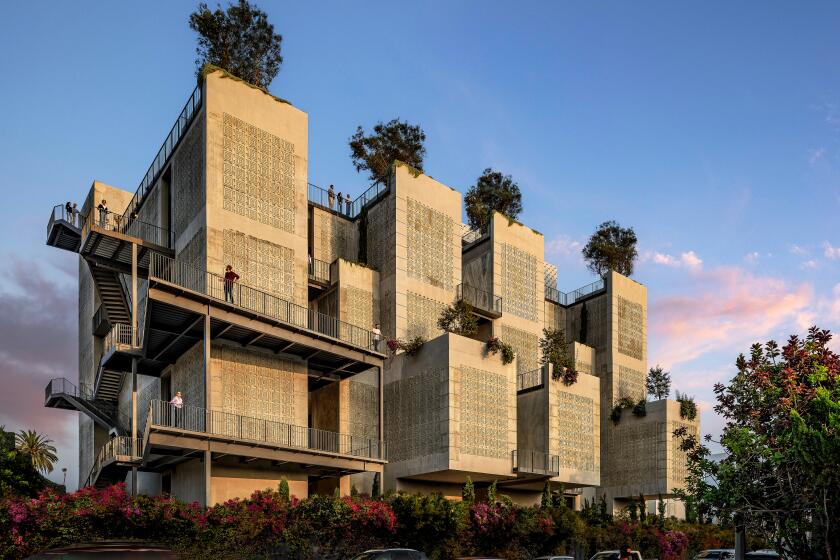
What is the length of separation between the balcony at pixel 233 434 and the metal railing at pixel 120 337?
2615 mm

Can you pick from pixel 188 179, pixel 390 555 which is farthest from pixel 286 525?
pixel 188 179

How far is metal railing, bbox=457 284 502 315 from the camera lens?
153ft

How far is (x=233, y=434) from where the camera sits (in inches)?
1267

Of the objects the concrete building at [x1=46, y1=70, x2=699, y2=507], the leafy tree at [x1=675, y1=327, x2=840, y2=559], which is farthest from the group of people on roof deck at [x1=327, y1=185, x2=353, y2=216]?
the leafy tree at [x1=675, y1=327, x2=840, y2=559]

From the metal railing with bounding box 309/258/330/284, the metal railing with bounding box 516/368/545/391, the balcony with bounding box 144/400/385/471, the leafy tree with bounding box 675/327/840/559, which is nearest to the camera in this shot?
the leafy tree with bounding box 675/327/840/559

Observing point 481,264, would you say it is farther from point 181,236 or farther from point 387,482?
point 181,236

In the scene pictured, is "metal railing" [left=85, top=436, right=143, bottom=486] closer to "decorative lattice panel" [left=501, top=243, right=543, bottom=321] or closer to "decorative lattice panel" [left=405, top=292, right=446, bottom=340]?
"decorative lattice panel" [left=405, top=292, right=446, bottom=340]

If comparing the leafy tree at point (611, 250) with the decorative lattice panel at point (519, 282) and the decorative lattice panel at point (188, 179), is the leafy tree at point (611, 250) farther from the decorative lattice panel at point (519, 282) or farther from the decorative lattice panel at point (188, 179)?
the decorative lattice panel at point (188, 179)

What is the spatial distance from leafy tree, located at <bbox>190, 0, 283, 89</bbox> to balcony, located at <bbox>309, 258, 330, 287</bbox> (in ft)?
30.6

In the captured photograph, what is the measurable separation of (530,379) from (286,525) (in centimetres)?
2290

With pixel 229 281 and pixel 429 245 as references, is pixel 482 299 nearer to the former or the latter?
pixel 429 245

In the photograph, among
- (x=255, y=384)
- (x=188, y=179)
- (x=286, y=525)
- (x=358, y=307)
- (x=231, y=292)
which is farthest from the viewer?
(x=358, y=307)

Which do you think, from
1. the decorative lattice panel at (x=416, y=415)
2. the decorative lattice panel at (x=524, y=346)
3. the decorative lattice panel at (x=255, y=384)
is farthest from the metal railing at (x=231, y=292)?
the decorative lattice panel at (x=524, y=346)

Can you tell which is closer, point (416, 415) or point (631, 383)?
point (416, 415)
